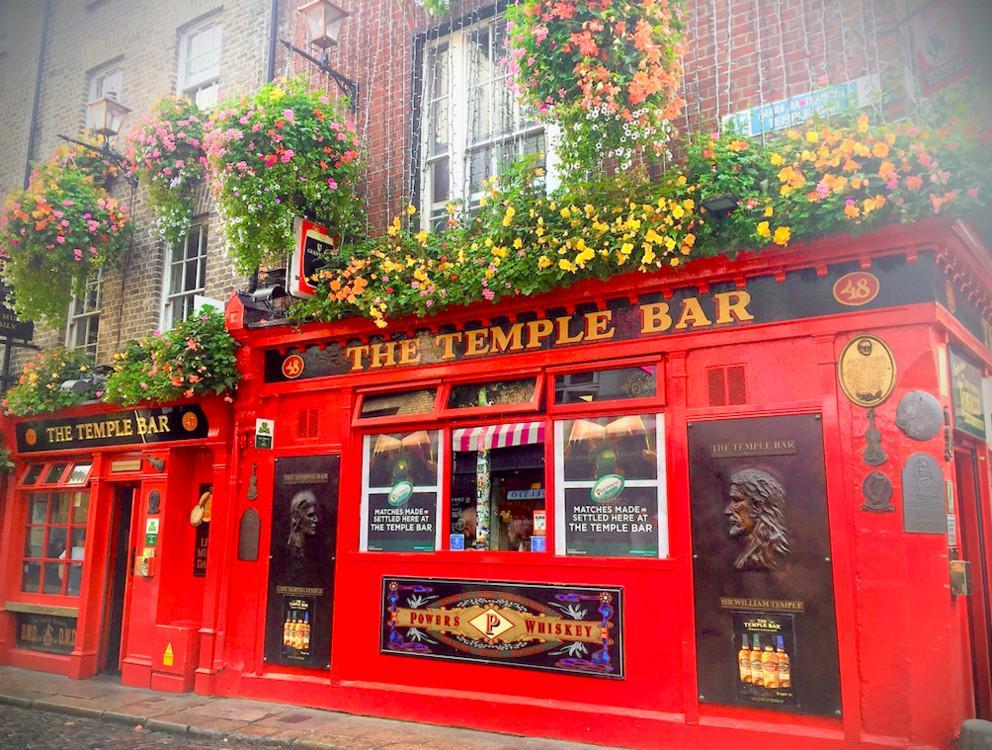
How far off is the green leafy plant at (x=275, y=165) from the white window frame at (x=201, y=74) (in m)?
3.49

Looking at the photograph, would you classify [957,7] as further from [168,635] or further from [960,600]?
[168,635]

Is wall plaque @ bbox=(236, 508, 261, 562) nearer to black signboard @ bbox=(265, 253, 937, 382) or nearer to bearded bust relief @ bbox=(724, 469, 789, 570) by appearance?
black signboard @ bbox=(265, 253, 937, 382)

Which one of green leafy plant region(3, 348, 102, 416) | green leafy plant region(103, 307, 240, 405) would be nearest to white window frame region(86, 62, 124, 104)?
green leafy plant region(3, 348, 102, 416)

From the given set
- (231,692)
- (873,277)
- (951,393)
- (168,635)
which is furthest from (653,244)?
(168,635)

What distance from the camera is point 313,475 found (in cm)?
955

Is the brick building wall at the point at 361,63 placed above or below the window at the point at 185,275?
above

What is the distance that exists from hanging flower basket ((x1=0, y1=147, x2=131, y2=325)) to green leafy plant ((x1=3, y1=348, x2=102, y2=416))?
64 centimetres

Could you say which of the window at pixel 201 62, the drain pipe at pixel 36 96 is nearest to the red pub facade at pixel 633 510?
the window at pixel 201 62

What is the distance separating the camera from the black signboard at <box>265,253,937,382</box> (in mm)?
6449

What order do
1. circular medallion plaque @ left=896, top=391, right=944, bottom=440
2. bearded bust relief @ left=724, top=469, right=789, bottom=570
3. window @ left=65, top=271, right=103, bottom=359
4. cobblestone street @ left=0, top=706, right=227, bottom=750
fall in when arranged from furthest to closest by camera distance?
1. window @ left=65, top=271, right=103, bottom=359
2. cobblestone street @ left=0, top=706, right=227, bottom=750
3. bearded bust relief @ left=724, top=469, right=789, bottom=570
4. circular medallion plaque @ left=896, top=391, right=944, bottom=440

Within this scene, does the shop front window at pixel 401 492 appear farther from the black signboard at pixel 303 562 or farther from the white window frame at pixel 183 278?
the white window frame at pixel 183 278

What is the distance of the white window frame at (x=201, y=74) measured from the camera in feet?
41.0

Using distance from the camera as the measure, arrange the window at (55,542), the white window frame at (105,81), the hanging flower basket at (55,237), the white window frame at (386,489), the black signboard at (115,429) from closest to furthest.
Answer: the white window frame at (386,489) → the black signboard at (115,429) → the hanging flower basket at (55,237) → the window at (55,542) → the white window frame at (105,81)

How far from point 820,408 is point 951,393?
106cm
